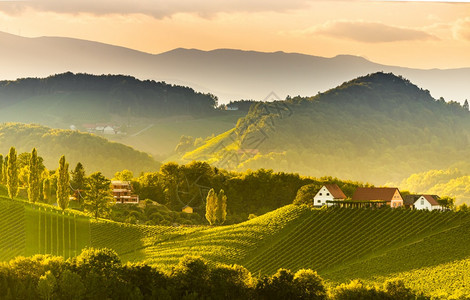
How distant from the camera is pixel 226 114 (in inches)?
3563

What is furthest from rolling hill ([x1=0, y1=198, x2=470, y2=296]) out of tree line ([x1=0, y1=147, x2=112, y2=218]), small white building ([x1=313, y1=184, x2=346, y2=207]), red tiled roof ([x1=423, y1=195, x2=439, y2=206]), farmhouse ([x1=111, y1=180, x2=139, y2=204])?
farmhouse ([x1=111, y1=180, x2=139, y2=204])

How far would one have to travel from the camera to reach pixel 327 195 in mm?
43750

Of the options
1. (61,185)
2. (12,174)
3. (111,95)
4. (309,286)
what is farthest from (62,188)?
(111,95)

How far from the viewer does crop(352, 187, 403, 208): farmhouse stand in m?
41.5

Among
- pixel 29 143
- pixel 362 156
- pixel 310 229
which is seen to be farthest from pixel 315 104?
pixel 310 229

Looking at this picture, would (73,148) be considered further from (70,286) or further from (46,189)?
(70,286)

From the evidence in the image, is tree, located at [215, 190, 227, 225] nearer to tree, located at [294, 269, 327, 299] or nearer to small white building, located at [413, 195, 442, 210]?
small white building, located at [413, 195, 442, 210]

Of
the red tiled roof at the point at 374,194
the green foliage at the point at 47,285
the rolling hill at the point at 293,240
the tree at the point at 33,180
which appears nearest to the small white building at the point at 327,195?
the red tiled roof at the point at 374,194

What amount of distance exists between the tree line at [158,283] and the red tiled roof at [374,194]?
1702cm

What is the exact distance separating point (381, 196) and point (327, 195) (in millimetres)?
3321

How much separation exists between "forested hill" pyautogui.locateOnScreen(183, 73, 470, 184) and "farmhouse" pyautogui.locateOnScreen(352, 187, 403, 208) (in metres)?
12.9

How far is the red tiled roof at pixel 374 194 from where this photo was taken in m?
42.1

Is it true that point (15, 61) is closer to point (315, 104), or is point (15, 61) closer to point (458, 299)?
point (458, 299)

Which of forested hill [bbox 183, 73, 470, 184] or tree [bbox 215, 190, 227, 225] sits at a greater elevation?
forested hill [bbox 183, 73, 470, 184]
